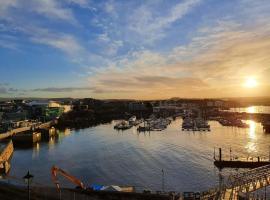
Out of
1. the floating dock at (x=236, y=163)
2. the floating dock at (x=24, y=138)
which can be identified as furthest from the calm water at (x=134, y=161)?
the floating dock at (x=24, y=138)

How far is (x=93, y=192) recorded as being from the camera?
1800 cm

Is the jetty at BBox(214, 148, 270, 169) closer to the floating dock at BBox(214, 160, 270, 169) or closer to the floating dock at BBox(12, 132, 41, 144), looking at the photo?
the floating dock at BBox(214, 160, 270, 169)

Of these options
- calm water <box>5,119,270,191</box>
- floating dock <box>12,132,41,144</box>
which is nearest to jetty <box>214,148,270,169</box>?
calm water <box>5,119,270,191</box>

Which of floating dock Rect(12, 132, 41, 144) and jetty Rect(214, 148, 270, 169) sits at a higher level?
floating dock Rect(12, 132, 41, 144)

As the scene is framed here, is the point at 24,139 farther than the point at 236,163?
Yes

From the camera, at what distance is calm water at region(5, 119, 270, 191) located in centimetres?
2808

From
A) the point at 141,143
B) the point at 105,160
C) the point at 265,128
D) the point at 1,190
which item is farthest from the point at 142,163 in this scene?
the point at 265,128

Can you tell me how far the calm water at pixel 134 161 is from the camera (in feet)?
92.1

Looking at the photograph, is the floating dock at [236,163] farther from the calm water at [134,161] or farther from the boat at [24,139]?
the boat at [24,139]

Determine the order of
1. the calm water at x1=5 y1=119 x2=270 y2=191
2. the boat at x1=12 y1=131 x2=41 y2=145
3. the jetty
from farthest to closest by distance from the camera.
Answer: the boat at x1=12 y1=131 x2=41 y2=145, the jetty, the calm water at x1=5 y1=119 x2=270 y2=191

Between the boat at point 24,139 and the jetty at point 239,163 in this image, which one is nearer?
the jetty at point 239,163

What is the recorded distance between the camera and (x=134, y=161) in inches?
1435

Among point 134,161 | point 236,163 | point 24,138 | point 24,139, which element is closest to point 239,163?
point 236,163

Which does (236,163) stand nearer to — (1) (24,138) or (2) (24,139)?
(2) (24,139)
